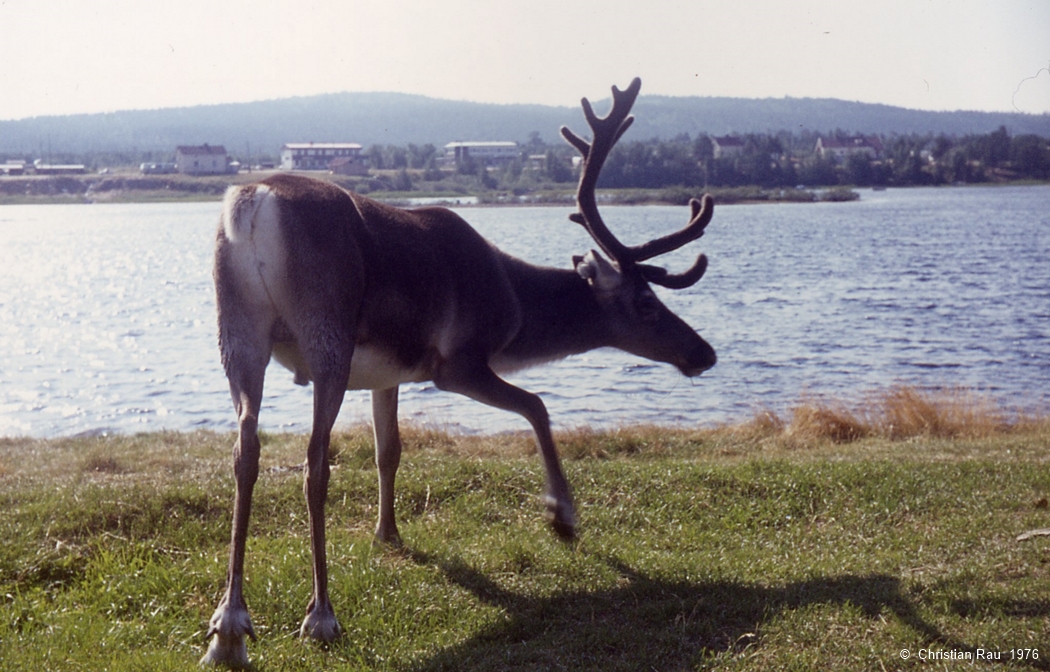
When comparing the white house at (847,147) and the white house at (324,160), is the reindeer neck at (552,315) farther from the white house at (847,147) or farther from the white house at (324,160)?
the white house at (847,147)

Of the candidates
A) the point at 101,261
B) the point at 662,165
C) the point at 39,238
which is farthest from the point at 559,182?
the point at 39,238

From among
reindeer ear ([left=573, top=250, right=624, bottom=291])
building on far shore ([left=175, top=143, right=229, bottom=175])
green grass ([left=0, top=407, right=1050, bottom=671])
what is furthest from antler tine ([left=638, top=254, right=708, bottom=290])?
building on far shore ([left=175, top=143, right=229, bottom=175])

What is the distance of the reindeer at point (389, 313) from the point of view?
5.59 meters

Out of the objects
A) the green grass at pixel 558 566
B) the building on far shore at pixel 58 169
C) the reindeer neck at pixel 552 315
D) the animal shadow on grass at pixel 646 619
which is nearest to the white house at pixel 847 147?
the building on far shore at pixel 58 169

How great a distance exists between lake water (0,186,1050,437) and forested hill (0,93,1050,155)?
6.63 m

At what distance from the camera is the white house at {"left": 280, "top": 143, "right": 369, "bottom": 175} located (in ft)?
91.5

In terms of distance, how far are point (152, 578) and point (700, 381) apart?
17.6m

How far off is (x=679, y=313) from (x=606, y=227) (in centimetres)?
2435

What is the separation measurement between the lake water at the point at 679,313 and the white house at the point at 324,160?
19.3 feet

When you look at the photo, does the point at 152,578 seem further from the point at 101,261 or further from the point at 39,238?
the point at 39,238

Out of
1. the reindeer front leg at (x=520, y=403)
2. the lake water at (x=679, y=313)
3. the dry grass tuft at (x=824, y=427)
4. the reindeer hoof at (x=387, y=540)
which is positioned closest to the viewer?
the reindeer front leg at (x=520, y=403)

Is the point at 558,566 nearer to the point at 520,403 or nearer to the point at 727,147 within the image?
the point at 520,403

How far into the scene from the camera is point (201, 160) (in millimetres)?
36062

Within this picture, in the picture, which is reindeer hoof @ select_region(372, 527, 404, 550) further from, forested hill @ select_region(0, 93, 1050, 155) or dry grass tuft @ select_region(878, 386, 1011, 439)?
forested hill @ select_region(0, 93, 1050, 155)
